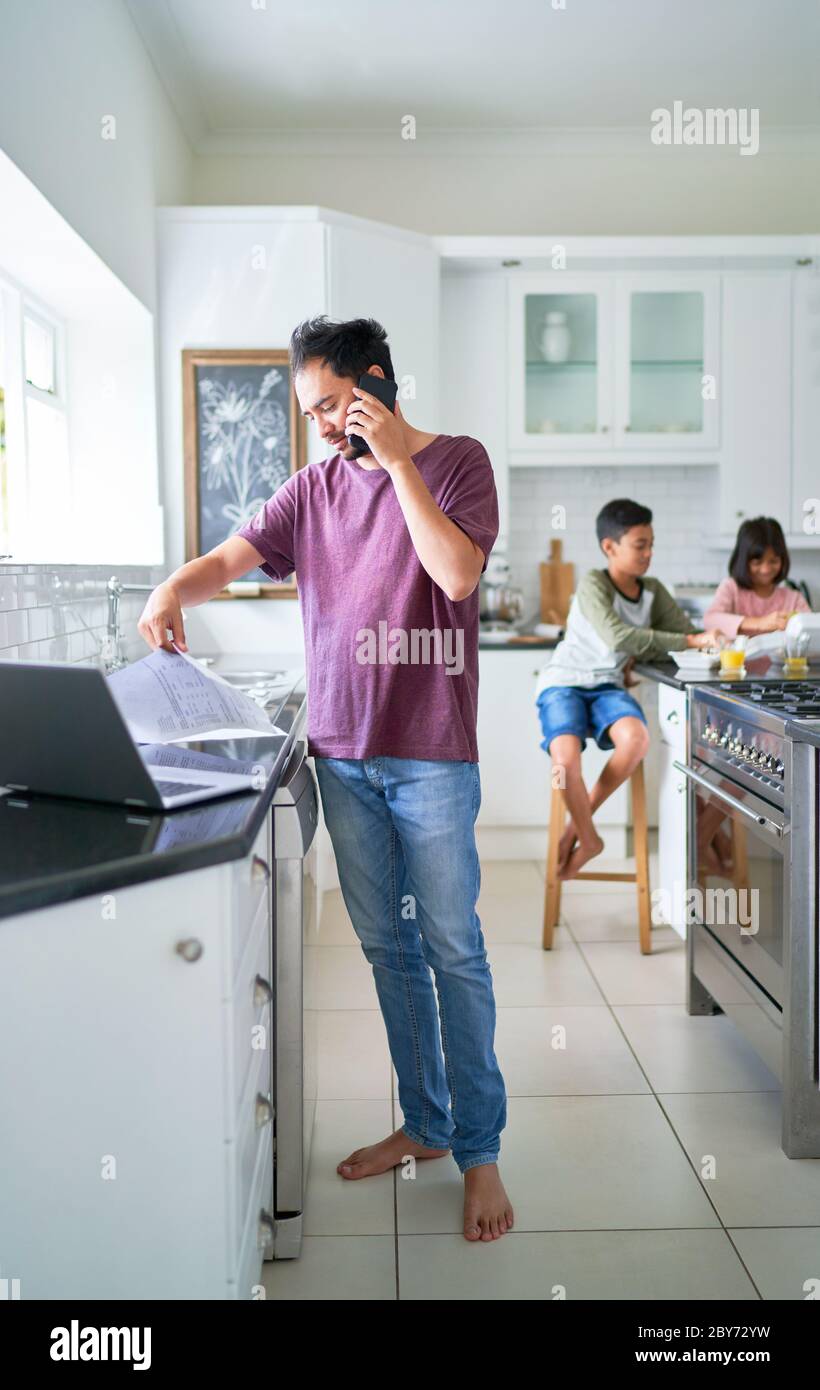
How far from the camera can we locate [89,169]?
9.53ft

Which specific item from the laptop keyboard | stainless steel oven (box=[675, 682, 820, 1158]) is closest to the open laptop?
the laptop keyboard

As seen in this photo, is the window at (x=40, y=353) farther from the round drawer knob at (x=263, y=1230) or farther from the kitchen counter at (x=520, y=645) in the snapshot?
the round drawer knob at (x=263, y=1230)

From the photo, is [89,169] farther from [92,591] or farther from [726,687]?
[726,687]

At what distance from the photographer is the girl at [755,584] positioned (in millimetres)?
3797

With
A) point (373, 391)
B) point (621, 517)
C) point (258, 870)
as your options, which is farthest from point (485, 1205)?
point (621, 517)

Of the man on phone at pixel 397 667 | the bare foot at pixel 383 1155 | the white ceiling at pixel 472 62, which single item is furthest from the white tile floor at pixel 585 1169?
the white ceiling at pixel 472 62

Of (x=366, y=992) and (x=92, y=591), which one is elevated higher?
(x=92, y=591)

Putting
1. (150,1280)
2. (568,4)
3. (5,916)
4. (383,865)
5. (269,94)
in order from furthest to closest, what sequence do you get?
(269,94)
(568,4)
(383,865)
(150,1280)
(5,916)

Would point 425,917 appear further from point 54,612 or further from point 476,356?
point 476,356

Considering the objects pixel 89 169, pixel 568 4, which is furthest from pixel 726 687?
pixel 568 4

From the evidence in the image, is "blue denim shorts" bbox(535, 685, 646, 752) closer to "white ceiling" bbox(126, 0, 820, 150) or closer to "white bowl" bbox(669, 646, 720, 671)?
"white bowl" bbox(669, 646, 720, 671)

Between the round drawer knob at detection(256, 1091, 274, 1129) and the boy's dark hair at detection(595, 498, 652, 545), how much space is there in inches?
93.4

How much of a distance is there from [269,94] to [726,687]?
121 inches

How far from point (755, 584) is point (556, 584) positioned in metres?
1.17
